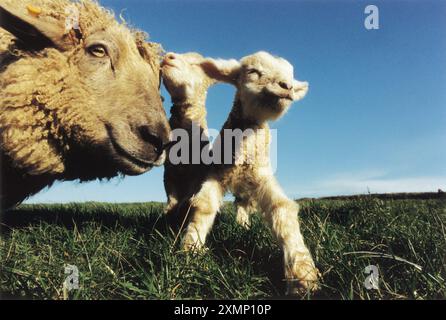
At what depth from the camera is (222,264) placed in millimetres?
2875

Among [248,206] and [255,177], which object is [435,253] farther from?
[248,206]

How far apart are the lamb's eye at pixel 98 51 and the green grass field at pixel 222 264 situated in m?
1.37

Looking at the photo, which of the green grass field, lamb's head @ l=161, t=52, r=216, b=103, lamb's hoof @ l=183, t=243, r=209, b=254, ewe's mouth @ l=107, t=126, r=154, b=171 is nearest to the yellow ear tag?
ewe's mouth @ l=107, t=126, r=154, b=171

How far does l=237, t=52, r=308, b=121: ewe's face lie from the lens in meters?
3.56

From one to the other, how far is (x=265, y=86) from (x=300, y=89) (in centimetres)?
53

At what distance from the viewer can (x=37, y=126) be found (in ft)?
9.39

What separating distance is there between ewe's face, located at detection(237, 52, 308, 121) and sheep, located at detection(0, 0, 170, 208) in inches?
35.7

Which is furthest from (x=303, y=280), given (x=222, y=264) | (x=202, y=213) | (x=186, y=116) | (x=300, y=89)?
(x=186, y=116)

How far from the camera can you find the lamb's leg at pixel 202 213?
3.07 metres

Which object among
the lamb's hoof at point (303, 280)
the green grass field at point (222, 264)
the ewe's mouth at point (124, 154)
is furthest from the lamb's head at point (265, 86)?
the lamb's hoof at point (303, 280)

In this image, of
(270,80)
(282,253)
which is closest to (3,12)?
(270,80)

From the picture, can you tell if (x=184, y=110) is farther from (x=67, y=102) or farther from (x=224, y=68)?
(x=67, y=102)

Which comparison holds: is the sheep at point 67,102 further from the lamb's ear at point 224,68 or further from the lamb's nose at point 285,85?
Result: the lamb's nose at point 285,85

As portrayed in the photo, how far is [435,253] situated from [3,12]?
320 centimetres
